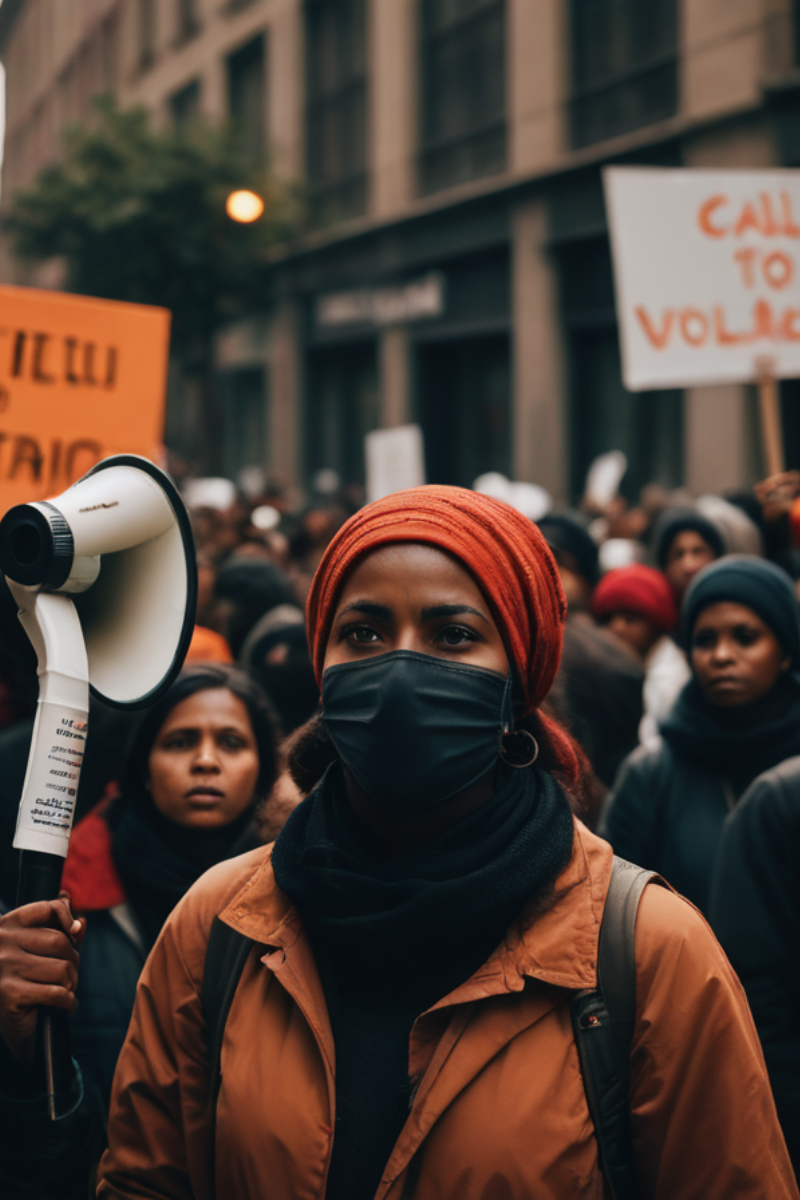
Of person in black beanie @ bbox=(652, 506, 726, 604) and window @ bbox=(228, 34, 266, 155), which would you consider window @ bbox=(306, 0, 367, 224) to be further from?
person in black beanie @ bbox=(652, 506, 726, 604)

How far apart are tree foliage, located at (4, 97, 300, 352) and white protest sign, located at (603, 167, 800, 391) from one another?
51.2 feet

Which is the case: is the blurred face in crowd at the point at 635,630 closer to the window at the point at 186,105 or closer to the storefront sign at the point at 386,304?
the storefront sign at the point at 386,304

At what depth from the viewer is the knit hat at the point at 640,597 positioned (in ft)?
17.5

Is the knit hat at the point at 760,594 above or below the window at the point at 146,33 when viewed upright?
below

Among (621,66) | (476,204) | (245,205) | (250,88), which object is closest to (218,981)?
(621,66)

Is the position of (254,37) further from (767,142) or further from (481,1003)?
(481,1003)

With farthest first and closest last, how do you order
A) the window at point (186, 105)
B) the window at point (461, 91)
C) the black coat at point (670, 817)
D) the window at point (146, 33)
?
the window at point (146, 33) < the window at point (186, 105) < the window at point (461, 91) < the black coat at point (670, 817)

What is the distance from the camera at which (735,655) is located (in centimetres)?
372

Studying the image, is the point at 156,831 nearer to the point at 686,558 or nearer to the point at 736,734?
the point at 736,734

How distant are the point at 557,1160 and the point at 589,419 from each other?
1421cm

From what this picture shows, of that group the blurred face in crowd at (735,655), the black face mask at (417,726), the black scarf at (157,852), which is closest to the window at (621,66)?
the blurred face in crowd at (735,655)

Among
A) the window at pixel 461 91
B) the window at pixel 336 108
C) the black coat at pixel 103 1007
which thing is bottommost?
the black coat at pixel 103 1007

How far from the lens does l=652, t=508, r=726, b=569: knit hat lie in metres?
5.85

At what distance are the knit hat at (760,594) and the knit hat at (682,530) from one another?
2039 mm
